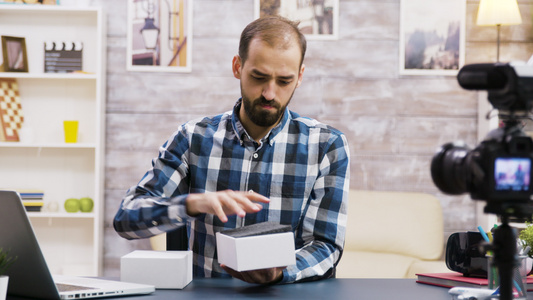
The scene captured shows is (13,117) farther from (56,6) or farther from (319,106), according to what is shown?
→ (319,106)

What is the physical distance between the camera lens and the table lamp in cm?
290

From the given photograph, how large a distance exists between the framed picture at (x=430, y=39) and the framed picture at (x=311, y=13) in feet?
1.35

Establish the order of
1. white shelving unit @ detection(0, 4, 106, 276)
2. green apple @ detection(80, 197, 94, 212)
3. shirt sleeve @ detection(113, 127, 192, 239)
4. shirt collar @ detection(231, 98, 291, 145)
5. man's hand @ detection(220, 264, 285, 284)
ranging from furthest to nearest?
white shelving unit @ detection(0, 4, 106, 276), green apple @ detection(80, 197, 94, 212), shirt collar @ detection(231, 98, 291, 145), shirt sleeve @ detection(113, 127, 192, 239), man's hand @ detection(220, 264, 285, 284)

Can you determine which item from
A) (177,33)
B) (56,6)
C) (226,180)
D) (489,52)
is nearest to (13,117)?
(56,6)

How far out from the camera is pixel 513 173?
35.0 inches

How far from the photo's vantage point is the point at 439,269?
10.1 feet

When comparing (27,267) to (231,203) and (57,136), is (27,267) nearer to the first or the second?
(231,203)

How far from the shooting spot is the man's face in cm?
168

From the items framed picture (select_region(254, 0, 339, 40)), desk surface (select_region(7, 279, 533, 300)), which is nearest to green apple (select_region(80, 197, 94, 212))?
framed picture (select_region(254, 0, 339, 40))

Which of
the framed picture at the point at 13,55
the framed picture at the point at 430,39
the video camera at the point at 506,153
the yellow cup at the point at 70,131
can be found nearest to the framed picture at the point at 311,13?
the framed picture at the point at 430,39

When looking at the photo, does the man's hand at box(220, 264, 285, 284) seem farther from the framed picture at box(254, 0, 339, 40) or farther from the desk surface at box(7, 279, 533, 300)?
the framed picture at box(254, 0, 339, 40)

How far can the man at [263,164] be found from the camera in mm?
1689

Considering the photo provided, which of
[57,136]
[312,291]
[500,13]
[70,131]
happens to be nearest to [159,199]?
[312,291]

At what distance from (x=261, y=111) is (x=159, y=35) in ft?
7.54
